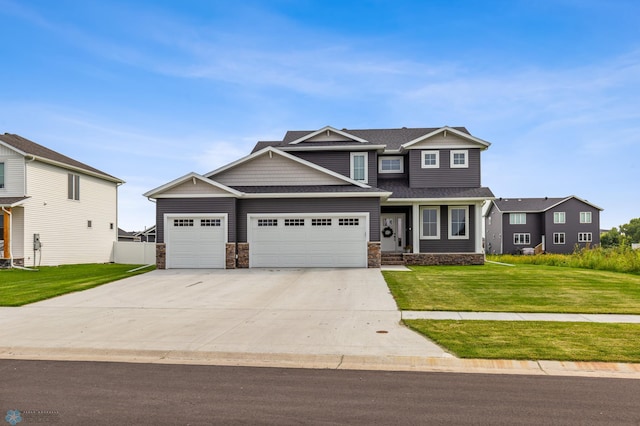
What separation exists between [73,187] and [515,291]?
26.7 m

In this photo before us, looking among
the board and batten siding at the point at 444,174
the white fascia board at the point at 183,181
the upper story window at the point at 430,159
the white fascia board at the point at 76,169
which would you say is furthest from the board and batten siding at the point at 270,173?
the white fascia board at the point at 76,169

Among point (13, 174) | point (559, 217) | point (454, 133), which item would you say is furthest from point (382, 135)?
point (559, 217)

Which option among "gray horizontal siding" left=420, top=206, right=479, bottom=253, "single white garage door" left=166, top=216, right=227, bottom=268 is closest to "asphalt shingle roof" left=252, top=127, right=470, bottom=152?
"gray horizontal siding" left=420, top=206, right=479, bottom=253

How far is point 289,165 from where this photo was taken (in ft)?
75.6

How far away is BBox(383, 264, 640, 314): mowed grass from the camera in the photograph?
39.1ft

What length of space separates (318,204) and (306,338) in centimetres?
1290

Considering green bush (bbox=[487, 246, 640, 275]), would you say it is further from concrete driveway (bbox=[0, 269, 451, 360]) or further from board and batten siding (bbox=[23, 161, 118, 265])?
board and batten siding (bbox=[23, 161, 118, 265])

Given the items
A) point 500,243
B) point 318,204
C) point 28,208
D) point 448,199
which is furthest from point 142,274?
point 500,243

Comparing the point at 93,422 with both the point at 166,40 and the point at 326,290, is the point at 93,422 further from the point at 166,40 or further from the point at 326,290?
the point at 166,40

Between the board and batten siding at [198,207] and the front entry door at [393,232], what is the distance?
8876 mm

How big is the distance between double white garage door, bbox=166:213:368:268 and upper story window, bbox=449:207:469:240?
6.04 meters

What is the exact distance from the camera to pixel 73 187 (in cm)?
2995

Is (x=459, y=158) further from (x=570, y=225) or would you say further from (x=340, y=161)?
(x=570, y=225)

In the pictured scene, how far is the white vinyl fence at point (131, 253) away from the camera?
104ft
